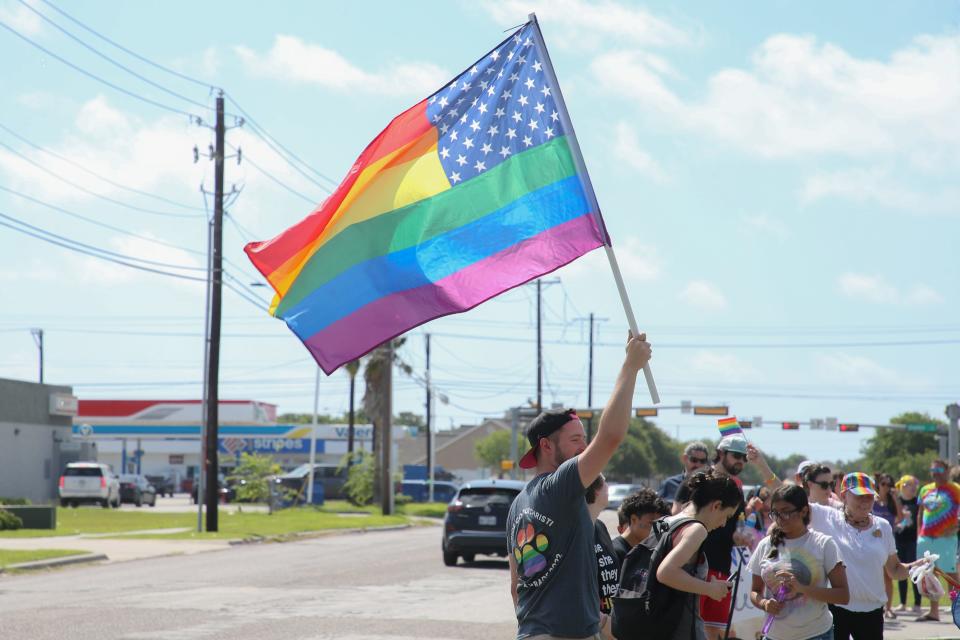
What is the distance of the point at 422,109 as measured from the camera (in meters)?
7.96

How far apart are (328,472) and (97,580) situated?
149 feet

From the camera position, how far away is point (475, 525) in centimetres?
2395

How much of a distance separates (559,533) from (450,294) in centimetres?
241

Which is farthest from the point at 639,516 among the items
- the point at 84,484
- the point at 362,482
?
the point at 362,482

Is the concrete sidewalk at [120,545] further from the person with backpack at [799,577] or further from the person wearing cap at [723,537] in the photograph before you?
the person with backpack at [799,577]

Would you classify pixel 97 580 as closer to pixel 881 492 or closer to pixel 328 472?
pixel 881 492

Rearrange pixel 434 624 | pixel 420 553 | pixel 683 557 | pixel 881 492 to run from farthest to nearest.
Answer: pixel 420 553
pixel 881 492
pixel 434 624
pixel 683 557

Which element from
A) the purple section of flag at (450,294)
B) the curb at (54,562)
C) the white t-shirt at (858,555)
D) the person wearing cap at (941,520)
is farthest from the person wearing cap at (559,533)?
the curb at (54,562)

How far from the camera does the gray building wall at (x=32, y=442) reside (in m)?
49.9

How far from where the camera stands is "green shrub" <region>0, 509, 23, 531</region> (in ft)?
110

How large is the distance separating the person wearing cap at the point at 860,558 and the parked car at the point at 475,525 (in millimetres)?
15231

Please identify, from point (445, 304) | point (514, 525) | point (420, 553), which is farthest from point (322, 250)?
point (420, 553)

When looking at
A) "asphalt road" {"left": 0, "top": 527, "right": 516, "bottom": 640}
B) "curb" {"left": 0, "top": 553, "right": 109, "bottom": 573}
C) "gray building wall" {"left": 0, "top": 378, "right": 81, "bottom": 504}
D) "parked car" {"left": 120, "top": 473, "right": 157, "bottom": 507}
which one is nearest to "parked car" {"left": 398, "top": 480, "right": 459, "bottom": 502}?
"parked car" {"left": 120, "top": 473, "right": 157, "bottom": 507}

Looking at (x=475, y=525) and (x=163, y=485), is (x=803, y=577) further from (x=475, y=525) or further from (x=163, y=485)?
(x=163, y=485)
